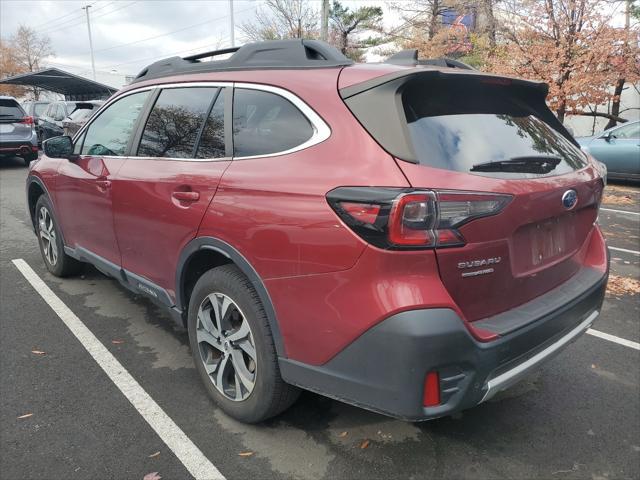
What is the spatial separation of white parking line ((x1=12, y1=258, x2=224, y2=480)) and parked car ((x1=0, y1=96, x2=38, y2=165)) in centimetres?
1094

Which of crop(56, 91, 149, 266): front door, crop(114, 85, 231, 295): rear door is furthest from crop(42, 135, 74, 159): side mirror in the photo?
crop(114, 85, 231, 295): rear door

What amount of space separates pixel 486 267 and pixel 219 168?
1391mm

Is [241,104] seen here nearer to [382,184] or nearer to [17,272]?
[382,184]

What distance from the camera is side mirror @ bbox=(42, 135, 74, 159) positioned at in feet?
13.0

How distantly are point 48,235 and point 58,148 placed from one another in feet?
3.83

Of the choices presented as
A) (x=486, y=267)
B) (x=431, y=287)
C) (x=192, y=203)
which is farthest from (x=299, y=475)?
(x=192, y=203)

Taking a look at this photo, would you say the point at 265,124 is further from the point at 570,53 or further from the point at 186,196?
the point at 570,53

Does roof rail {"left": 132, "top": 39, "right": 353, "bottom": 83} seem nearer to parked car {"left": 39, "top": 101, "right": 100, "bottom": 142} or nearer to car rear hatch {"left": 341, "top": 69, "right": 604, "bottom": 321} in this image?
car rear hatch {"left": 341, "top": 69, "right": 604, "bottom": 321}

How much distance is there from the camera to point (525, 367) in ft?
7.06

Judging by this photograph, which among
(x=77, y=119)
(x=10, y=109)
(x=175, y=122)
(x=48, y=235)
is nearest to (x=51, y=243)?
(x=48, y=235)

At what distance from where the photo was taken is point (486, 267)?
78.3 inches

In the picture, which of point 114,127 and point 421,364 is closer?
point 421,364

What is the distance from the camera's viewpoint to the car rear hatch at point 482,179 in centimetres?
191

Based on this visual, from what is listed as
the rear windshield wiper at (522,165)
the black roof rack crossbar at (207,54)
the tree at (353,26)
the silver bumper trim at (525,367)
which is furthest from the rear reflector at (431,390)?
the tree at (353,26)
